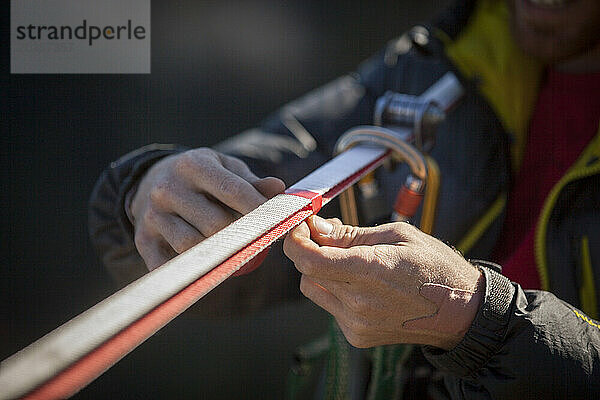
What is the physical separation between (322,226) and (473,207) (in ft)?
1.20

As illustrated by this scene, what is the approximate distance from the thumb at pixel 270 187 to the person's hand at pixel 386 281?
48mm

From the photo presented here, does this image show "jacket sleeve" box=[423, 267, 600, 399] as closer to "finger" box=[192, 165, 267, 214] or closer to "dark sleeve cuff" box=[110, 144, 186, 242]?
"finger" box=[192, 165, 267, 214]

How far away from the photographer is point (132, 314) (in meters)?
0.29

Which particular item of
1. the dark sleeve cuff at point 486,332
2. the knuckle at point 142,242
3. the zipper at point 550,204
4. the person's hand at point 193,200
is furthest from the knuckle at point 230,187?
the zipper at point 550,204

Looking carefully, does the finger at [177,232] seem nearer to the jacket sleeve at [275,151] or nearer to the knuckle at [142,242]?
the knuckle at [142,242]

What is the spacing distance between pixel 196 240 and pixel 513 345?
0.96 ft

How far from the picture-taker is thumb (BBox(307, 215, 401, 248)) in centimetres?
44

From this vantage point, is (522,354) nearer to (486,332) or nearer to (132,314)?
(486,332)

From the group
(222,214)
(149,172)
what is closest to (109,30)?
(149,172)

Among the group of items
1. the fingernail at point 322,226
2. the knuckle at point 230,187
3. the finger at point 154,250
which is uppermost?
the knuckle at point 230,187

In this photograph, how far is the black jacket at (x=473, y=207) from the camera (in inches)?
19.7

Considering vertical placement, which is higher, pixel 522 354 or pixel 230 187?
pixel 230 187

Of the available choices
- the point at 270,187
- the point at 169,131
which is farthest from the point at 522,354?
the point at 169,131

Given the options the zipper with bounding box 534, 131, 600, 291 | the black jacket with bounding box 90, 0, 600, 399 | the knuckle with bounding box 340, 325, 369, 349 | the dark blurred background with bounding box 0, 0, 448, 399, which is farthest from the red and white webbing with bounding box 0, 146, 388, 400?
the dark blurred background with bounding box 0, 0, 448, 399
